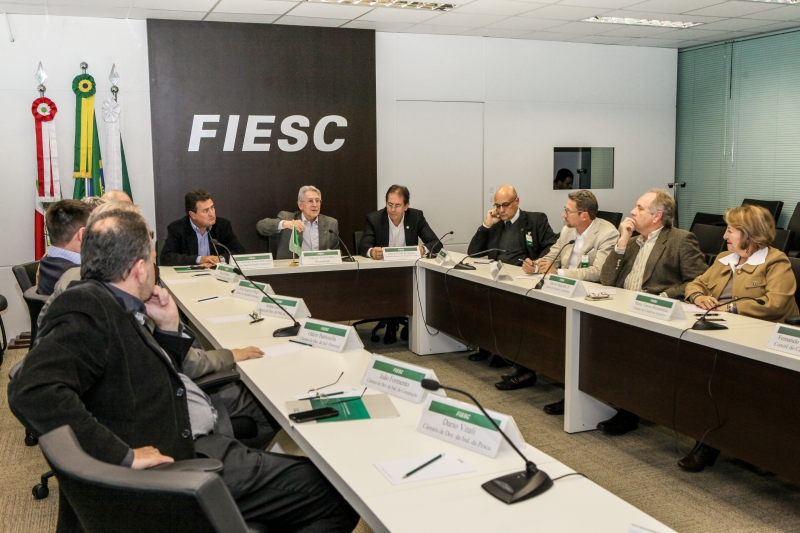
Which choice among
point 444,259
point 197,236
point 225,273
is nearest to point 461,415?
point 225,273

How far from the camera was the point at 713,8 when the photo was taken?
19.8 ft

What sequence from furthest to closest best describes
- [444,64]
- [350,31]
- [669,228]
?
[444,64], [350,31], [669,228]

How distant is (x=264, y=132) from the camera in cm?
652

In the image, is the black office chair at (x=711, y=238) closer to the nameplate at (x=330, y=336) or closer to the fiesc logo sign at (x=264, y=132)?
the fiesc logo sign at (x=264, y=132)

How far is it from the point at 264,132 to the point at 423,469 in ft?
17.4

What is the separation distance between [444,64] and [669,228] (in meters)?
3.72

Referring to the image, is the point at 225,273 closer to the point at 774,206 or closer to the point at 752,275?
the point at 752,275

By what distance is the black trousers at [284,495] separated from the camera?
1.86 meters

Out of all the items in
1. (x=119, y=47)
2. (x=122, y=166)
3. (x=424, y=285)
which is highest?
(x=119, y=47)

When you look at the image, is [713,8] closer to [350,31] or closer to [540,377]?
[350,31]

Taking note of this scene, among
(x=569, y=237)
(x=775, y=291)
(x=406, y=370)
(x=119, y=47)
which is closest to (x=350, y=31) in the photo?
(x=119, y=47)

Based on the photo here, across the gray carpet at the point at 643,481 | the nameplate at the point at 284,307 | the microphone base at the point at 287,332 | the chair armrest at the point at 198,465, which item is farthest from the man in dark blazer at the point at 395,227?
the chair armrest at the point at 198,465

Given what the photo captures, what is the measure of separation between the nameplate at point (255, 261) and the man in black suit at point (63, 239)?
5.62 feet

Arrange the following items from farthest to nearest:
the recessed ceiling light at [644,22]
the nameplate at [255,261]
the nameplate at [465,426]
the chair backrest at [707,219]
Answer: the chair backrest at [707,219], the recessed ceiling light at [644,22], the nameplate at [255,261], the nameplate at [465,426]
